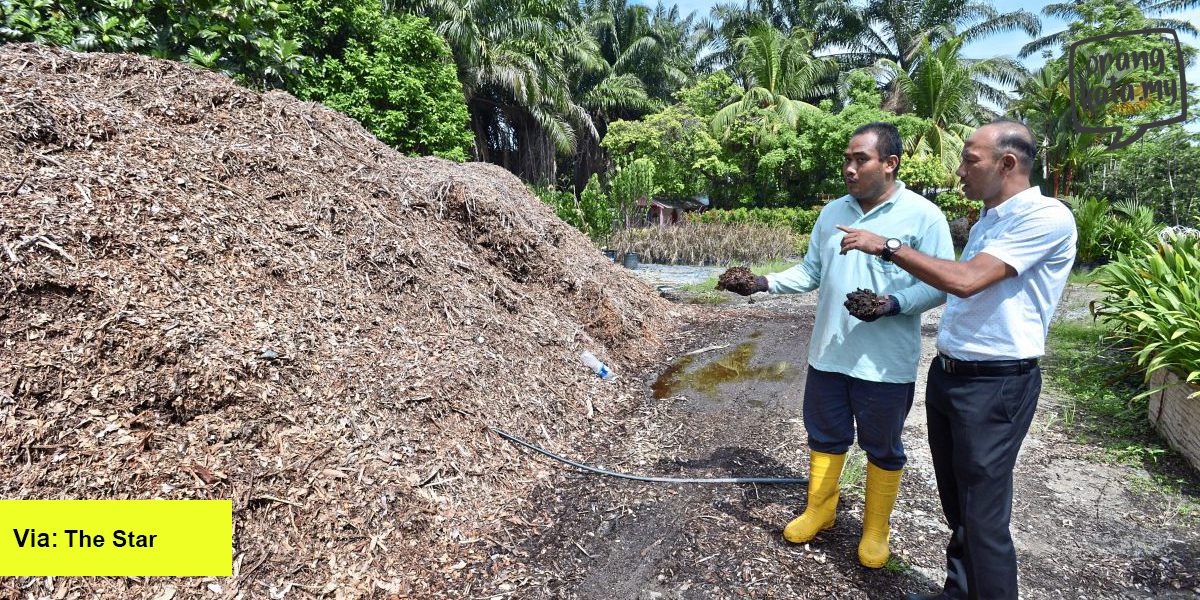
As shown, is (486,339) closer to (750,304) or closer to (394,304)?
(394,304)

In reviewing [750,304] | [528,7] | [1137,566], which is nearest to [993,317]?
[1137,566]

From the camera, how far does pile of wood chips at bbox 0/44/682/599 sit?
2230mm

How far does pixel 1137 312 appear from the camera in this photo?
392cm

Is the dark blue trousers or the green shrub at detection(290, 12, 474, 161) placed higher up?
the green shrub at detection(290, 12, 474, 161)

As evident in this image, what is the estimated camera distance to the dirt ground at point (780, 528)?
2273 millimetres

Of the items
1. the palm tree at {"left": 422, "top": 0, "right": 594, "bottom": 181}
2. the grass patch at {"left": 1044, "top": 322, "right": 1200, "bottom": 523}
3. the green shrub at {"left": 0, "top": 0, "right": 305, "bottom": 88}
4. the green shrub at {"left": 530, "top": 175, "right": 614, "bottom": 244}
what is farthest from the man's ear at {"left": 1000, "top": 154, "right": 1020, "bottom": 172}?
the palm tree at {"left": 422, "top": 0, "right": 594, "bottom": 181}

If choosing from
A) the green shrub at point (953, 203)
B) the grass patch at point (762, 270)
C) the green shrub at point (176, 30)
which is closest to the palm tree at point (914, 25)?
the green shrub at point (953, 203)

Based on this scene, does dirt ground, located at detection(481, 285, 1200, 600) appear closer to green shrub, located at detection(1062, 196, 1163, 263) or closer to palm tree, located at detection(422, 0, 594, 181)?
green shrub, located at detection(1062, 196, 1163, 263)

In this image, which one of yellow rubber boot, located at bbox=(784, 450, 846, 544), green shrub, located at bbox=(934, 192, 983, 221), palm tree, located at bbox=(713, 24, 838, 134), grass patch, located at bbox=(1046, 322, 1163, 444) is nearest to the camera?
yellow rubber boot, located at bbox=(784, 450, 846, 544)

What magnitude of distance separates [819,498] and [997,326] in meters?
1.07

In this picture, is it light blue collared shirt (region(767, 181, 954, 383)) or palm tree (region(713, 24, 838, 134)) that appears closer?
light blue collared shirt (region(767, 181, 954, 383))

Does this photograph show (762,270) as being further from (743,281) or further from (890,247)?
(890,247)

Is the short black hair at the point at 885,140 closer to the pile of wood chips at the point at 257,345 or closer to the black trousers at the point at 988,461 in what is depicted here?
the black trousers at the point at 988,461

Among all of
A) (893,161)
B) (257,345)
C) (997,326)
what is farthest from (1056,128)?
(257,345)
